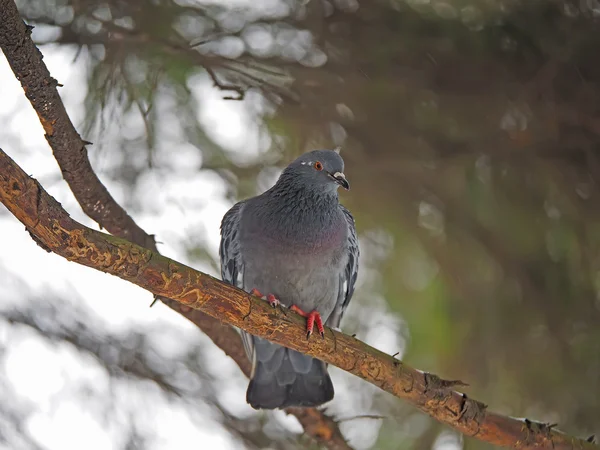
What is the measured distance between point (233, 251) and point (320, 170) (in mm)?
710

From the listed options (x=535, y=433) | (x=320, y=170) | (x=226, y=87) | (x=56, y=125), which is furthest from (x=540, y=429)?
(x=56, y=125)

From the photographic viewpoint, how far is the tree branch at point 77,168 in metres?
2.48

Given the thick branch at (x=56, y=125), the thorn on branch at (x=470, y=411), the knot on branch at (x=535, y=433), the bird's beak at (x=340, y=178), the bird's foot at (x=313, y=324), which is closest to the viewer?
the thick branch at (x=56, y=125)

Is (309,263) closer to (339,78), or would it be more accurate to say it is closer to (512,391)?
(339,78)

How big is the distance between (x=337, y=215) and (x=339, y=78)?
2.53 feet

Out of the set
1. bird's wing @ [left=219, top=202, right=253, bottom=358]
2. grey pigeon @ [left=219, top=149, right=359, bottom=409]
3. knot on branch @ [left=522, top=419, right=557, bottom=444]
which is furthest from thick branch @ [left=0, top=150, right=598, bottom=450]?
bird's wing @ [left=219, top=202, right=253, bottom=358]

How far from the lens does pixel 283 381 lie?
396cm

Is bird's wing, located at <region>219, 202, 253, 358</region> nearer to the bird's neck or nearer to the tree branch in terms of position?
the bird's neck

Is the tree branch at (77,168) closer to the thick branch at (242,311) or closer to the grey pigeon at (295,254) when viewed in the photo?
the grey pigeon at (295,254)

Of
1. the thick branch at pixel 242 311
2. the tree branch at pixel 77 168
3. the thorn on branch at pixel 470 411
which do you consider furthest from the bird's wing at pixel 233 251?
the thorn on branch at pixel 470 411

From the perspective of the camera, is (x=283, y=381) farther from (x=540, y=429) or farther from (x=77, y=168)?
(x=77, y=168)

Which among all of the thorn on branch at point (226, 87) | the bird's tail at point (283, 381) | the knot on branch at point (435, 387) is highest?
the thorn on branch at point (226, 87)

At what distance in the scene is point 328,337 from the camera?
10.8 ft

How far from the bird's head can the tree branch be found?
0.94 metres
